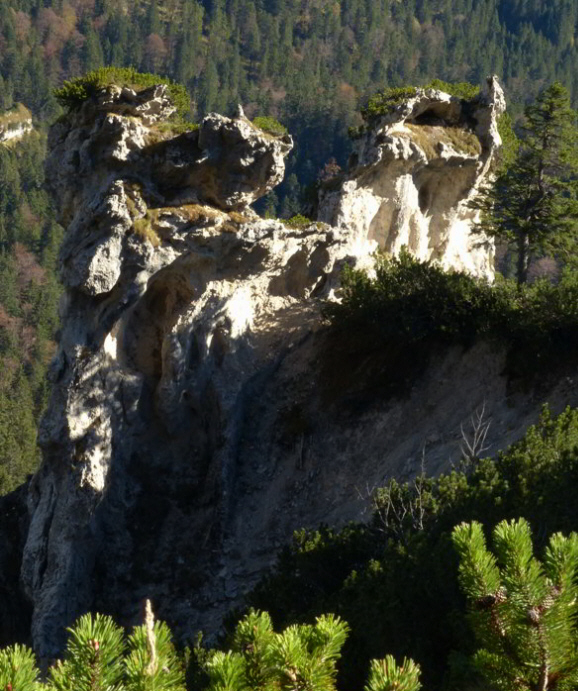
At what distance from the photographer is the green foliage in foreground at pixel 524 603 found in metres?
7.37

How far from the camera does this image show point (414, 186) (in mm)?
29594

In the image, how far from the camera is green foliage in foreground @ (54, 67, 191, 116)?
27.6 m

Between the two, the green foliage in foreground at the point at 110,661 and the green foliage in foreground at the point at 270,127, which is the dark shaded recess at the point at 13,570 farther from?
the green foliage in foreground at the point at 110,661

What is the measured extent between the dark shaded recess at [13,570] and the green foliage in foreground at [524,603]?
795 inches

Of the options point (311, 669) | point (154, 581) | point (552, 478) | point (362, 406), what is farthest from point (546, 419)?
point (311, 669)

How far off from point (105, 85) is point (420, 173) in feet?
27.7

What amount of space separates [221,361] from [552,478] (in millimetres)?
11683

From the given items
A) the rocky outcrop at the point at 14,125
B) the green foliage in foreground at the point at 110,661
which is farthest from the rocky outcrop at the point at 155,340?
the rocky outcrop at the point at 14,125

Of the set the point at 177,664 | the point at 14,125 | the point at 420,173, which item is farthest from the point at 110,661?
the point at 14,125

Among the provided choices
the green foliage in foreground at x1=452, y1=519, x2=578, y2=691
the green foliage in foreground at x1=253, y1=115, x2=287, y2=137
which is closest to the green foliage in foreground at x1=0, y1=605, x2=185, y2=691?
the green foliage in foreground at x1=452, y1=519, x2=578, y2=691

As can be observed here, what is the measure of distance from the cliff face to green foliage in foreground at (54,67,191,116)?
0.38m

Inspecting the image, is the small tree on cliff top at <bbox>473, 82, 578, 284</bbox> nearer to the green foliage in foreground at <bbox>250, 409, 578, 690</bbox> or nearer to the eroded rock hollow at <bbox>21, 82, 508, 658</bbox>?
the eroded rock hollow at <bbox>21, 82, 508, 658</bbox>

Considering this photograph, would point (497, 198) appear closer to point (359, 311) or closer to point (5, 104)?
point (359, 311)

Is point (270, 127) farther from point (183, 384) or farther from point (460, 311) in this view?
point (460, 311)
